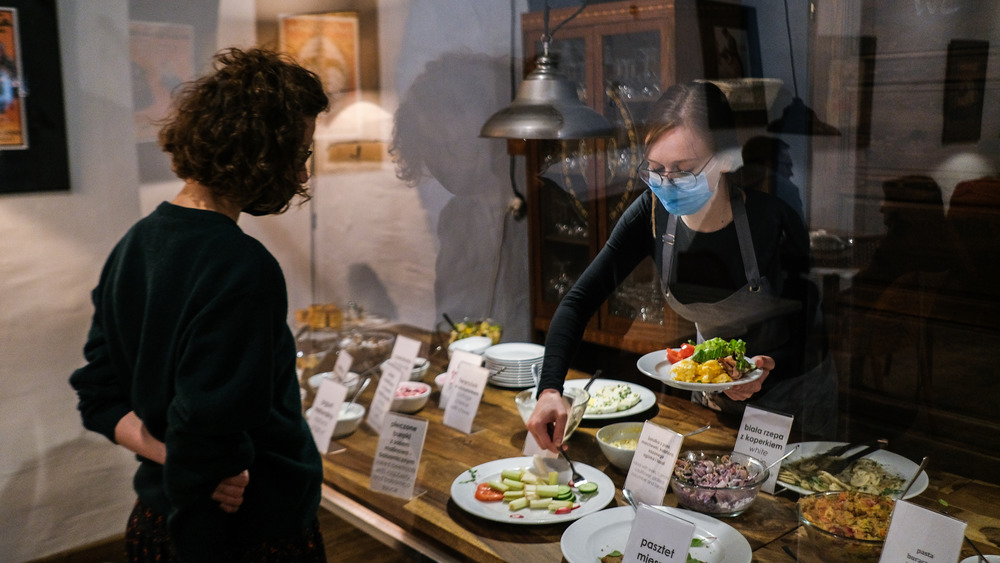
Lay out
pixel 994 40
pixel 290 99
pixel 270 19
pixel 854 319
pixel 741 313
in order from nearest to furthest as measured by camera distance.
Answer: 1. pixel 994 40
2. pixel 290 99
3. pixel 854 319
4. pixel 741 313
5. pixel 270 19

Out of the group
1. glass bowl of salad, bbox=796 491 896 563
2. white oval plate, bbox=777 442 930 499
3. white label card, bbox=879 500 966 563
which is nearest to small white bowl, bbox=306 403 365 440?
white oval plate, bbox=777 442 930 499

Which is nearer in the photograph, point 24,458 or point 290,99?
point 290,99

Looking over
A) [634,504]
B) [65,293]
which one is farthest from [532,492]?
[65,293]

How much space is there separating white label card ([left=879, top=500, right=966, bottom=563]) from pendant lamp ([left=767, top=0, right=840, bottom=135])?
658 mm

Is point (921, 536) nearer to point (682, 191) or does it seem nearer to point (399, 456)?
point (682, 191)

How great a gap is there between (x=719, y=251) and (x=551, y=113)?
1.71ft

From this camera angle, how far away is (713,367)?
60.3 inches

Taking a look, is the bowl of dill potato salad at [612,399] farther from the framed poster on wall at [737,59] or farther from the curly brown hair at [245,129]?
the curly brown hair at [245,129]

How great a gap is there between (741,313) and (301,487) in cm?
88

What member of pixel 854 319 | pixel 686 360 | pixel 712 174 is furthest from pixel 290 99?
pixel 854 319

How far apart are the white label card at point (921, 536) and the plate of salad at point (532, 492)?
526 mm

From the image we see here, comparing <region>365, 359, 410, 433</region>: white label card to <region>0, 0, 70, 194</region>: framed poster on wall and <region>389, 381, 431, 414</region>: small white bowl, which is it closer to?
<region>389, 381, 431, 414</region>: small white bowl

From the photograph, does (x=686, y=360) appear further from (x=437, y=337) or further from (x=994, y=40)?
(x=437, y=337)

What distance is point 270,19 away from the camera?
3.05 meters
